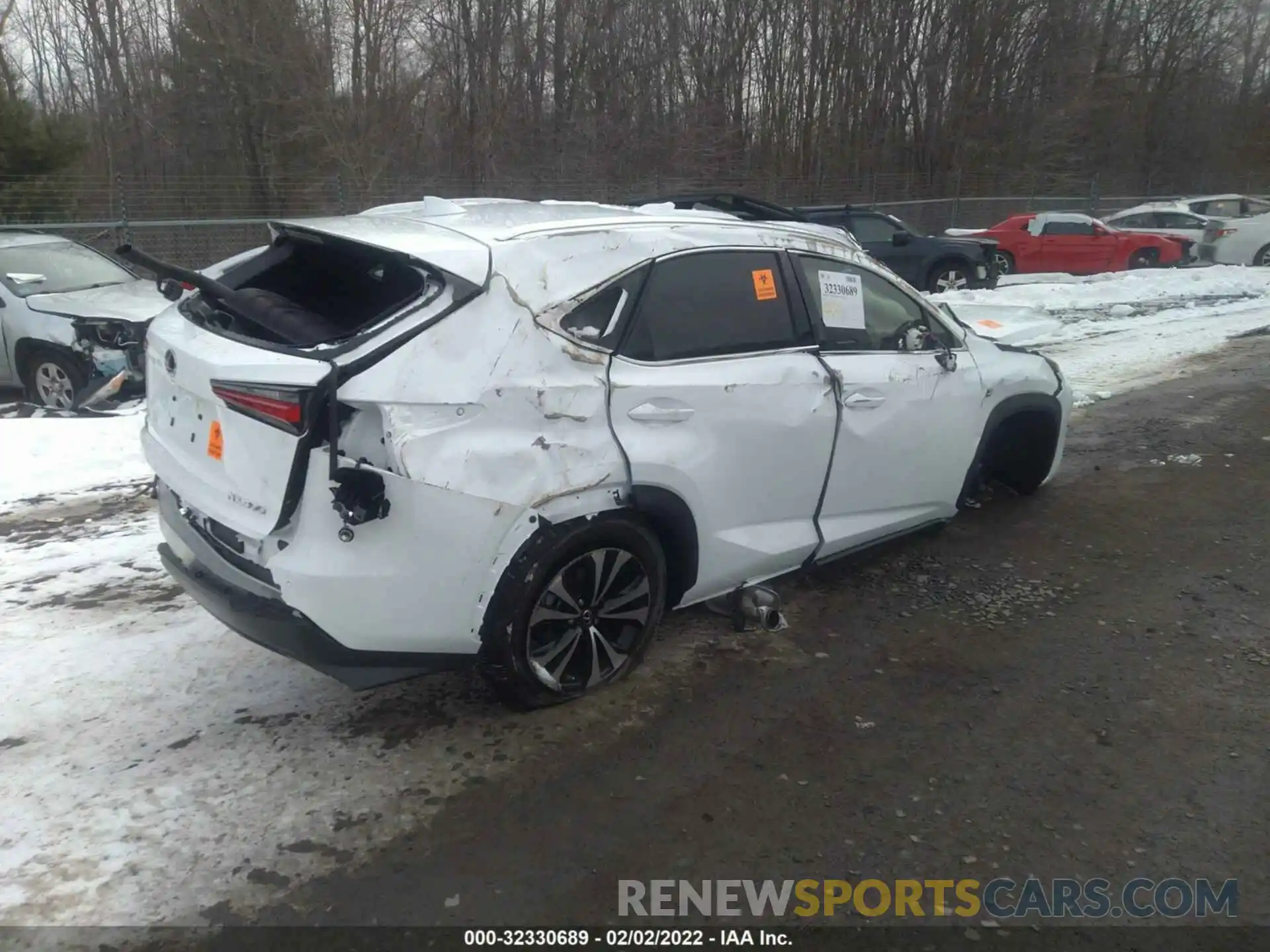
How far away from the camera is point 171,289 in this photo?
411cm

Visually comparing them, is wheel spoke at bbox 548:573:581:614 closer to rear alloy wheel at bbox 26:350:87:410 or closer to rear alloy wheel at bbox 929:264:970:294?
rear alloy wheel at bbox 26:350:87:410

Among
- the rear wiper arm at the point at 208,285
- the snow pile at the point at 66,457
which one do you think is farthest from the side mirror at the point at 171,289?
the snow pile at the point at 66,457

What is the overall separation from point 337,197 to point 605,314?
56.1 feet

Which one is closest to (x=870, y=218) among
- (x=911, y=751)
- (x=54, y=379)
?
(x=54, y=379)

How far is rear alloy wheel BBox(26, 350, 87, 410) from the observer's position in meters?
8.99

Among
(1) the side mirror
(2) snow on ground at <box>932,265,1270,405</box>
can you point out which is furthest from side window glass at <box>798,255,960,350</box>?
(2) snow on ground at <box>932,265,1270,405</box>

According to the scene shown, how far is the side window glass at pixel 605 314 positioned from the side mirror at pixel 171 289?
5.26 feet

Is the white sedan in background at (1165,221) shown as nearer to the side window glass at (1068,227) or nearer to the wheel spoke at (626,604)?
the side window glass at (1068,227)

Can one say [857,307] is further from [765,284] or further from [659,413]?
[659,413]

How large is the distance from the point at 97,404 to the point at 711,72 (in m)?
25.7

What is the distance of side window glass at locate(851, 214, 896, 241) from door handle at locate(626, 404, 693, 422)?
13392mm

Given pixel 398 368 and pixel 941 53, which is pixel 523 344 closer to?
pixel 398 368

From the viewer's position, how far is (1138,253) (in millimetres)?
20812

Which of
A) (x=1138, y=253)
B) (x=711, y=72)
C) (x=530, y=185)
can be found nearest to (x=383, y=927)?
(x=1138, y=253)
